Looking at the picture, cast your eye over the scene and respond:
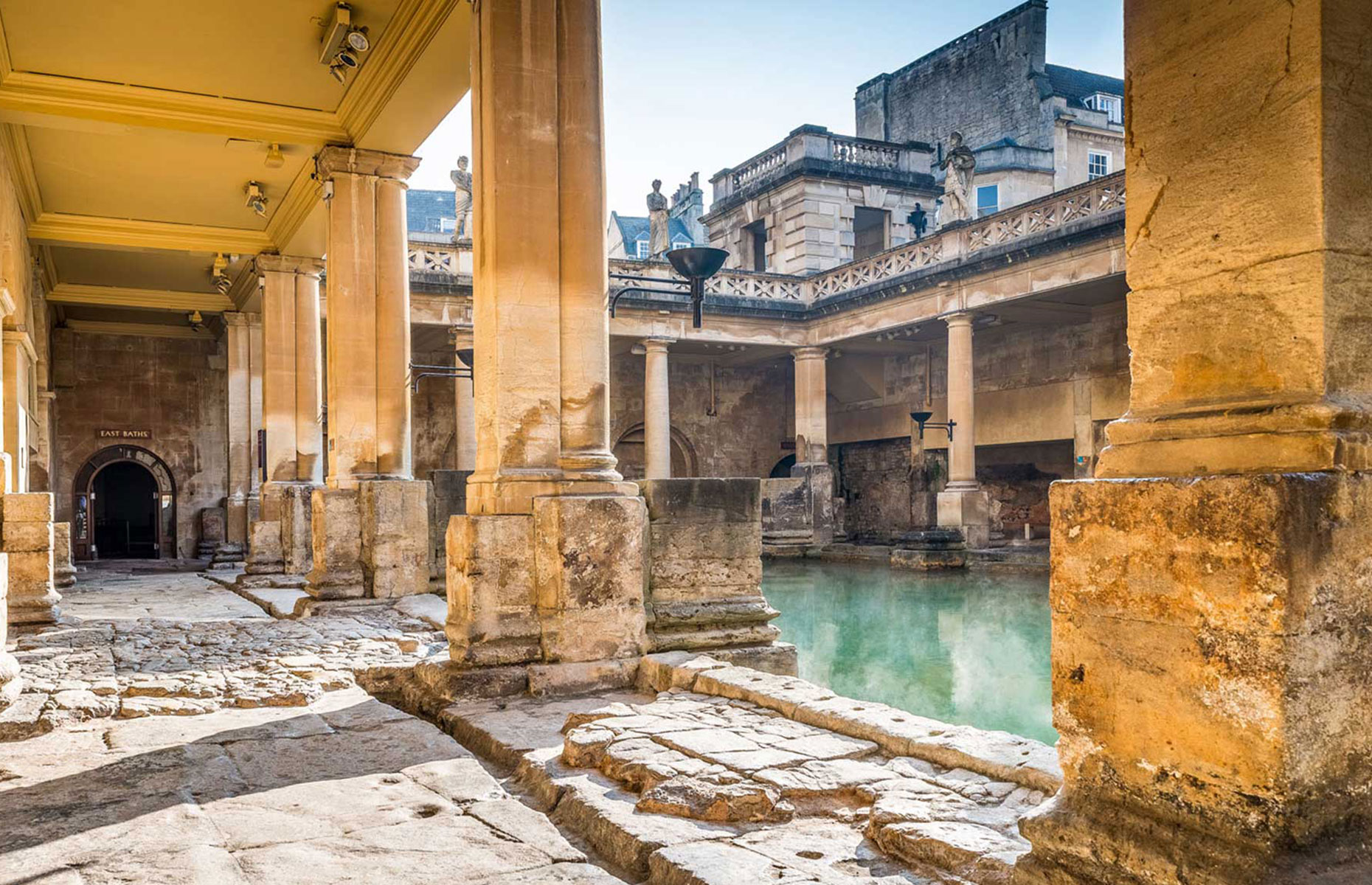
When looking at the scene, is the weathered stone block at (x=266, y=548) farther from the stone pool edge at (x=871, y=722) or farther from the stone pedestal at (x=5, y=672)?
the stone pool edge at (x=871, y=722)

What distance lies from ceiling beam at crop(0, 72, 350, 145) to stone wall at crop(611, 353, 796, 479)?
1490 cm

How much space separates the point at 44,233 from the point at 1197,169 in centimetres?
1314

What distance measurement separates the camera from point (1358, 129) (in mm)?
1904

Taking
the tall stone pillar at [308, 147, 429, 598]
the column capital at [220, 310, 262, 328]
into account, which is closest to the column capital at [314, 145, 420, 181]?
the tall stone pillar at [308, 147, 429, 598]

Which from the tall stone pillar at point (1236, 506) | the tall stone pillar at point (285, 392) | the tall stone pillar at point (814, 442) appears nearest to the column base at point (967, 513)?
the tall stone pillar at point (814, 442)

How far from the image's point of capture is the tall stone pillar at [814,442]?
2020cm

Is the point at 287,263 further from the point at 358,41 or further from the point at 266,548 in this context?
the point at 358,41

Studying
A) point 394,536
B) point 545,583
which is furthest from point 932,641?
point 545,583

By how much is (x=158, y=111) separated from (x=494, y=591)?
20.2 feet

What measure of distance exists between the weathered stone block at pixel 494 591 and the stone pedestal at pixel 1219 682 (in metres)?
3.09

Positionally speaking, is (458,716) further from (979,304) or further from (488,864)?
(979,304)

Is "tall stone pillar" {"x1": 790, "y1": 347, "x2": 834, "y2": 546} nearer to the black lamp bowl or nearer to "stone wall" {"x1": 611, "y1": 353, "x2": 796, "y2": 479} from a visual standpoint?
"stone wall" {"x1": 611, "y1": 353, "x2": 796, "y2": 479}

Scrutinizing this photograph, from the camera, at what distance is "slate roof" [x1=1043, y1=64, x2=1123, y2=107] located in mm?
27797

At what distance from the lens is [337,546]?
8141mm
